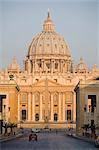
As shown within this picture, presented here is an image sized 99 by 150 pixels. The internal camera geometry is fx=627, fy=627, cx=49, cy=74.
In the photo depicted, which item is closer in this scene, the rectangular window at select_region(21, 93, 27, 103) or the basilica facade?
the basilica facade

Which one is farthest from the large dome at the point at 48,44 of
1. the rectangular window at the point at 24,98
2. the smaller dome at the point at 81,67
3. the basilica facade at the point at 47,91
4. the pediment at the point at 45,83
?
the rectangular window at the point at 24,98

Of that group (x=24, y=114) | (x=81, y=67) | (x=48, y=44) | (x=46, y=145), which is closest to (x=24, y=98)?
(x=24, y=114)

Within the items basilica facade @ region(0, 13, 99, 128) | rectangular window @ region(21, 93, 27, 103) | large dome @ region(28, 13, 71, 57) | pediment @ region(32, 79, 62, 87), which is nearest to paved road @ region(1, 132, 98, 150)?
basilica facade @ region(0, 13, 99, 128)

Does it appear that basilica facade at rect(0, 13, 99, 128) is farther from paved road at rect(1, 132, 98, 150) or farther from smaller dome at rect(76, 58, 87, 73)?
paved road at rect(1, 132, 98, 150)

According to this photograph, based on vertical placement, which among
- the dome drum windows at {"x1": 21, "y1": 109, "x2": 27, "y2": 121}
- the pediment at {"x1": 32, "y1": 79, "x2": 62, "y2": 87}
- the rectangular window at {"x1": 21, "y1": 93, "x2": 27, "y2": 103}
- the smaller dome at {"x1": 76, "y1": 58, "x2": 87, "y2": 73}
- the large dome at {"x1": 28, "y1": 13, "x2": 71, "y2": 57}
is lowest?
the dome drum windows at {"x1": 21, "y1": 109, "x2": 27, "y2": 121}

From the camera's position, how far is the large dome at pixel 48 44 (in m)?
116

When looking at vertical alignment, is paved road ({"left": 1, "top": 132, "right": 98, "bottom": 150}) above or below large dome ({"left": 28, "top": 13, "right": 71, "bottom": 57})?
below

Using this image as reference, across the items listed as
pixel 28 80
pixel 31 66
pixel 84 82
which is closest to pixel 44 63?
pixel 31 66

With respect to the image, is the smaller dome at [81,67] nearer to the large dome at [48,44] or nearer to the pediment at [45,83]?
the large dome at [48,44]

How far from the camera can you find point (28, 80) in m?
98.2

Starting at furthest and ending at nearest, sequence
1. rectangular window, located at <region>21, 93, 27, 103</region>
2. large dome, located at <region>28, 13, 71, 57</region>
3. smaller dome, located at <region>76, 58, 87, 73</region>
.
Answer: large dome, located at <region>28, 13, 71, 57</region> < smaller dome, located at <region>76, 58, 87, 73</region> < rectangular window, located at <region>21, 93, 27, 103</region>

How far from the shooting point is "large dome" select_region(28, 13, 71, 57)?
11619 centimetres

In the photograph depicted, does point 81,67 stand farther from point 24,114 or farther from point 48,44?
point 24,114

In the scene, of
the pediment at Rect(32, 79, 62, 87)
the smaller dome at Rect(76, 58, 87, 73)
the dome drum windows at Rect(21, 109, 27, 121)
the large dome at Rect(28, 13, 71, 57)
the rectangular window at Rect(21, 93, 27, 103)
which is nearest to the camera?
the dome drum windows at Rect(21, 109, 27, 121)
